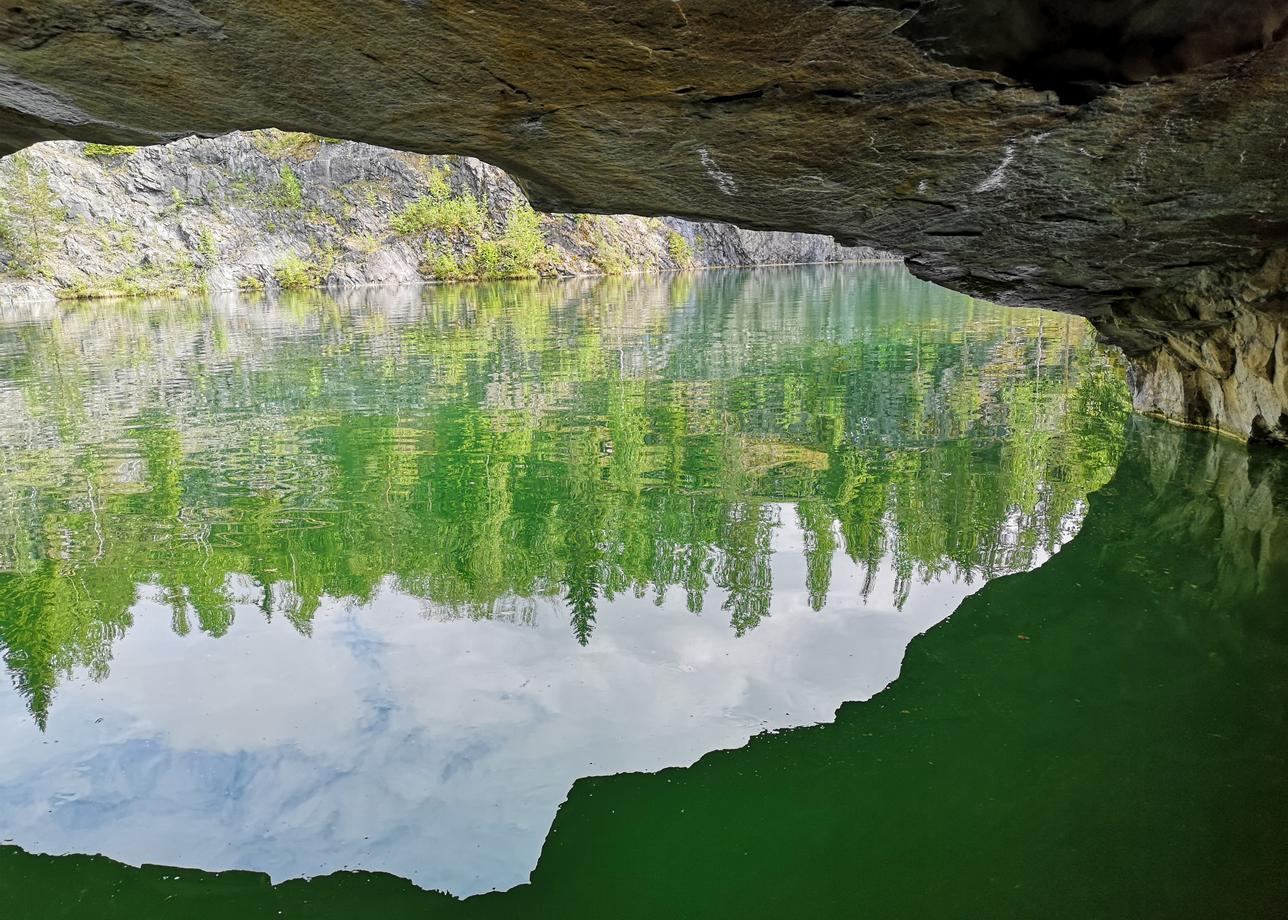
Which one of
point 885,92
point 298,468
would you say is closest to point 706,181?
point 885,92

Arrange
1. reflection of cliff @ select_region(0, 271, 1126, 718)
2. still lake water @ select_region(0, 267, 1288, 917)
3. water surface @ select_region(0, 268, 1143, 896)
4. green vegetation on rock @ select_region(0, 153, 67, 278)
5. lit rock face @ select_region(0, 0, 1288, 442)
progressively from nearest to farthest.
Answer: lit rock face @ select_region(0, 0, 1288, 442) → still lake water @ select_region(0, 267, 1288, 917) → water surface @ select_region(0, 268, 1143, 896) → reflection of cliff @ select_region(0, 271, 1126, 718) → green vegetation on rock @ select_region(0, 153, 67, 278)

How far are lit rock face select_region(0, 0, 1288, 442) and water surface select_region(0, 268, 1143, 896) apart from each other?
3111 millimetres

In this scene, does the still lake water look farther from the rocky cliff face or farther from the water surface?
the rocky cliff face

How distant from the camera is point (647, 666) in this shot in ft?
20.1

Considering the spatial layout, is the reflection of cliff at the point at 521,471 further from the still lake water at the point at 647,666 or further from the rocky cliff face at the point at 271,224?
the rocky cliff face at the point at 271,224

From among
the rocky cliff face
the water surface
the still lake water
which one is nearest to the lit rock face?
the still lake water

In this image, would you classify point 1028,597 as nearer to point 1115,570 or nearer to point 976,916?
point 1115,570

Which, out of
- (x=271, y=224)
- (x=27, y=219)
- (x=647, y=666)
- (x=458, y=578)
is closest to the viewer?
(x=647, y=666)

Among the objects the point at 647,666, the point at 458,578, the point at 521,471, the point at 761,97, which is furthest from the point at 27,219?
the point at 761,97

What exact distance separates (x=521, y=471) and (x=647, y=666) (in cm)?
561

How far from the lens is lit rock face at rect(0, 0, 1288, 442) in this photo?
3.48 meters

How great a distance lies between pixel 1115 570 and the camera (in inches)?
298

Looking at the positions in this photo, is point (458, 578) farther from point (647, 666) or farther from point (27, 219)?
point (27, 219)

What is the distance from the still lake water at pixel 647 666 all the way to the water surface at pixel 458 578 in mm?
36
